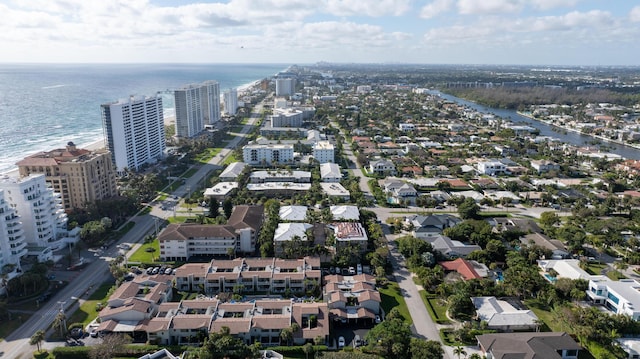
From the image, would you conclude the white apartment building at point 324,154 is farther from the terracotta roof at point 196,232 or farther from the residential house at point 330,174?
the terracotta roof at point 196,232

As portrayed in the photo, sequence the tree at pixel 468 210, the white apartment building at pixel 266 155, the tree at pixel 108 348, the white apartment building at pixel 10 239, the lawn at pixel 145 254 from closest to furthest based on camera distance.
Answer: the tree at pixel 108 348 → the white apartment building at pixel 10 239 → the lawn at pixel 145 254 → the tree at pixel 468 210 → the white apartment building at pixel 266 155

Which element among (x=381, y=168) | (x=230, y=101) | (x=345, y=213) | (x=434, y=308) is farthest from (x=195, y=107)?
(x=434, y=308)

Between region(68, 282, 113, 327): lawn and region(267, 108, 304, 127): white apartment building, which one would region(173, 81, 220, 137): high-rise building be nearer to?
region(267, 108, 304, 127): white apartment building

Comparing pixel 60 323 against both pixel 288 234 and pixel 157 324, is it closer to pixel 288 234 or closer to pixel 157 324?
pixel 157 324

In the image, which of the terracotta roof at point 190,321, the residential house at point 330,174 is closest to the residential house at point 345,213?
the residential house at point 330,174

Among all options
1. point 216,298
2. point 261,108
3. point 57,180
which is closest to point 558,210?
point 216,298

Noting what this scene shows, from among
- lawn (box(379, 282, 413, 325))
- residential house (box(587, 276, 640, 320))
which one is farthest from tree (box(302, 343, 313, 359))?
residential house (box(587, 276, 640, 320))
